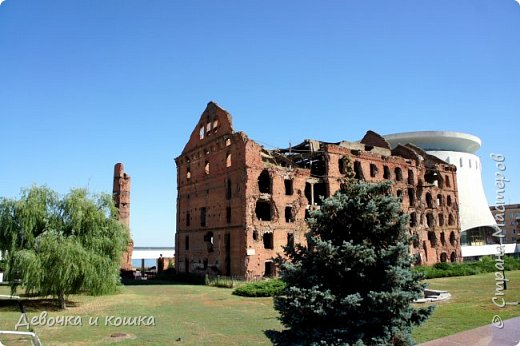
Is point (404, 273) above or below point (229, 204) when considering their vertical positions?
below

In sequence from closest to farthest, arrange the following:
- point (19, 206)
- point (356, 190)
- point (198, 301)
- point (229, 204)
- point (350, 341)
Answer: point (350, 341)
point (356, 190)
point (19, 206)
point (198, 301)
point (229, 204)

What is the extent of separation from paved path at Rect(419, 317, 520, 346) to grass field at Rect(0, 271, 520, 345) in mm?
2377

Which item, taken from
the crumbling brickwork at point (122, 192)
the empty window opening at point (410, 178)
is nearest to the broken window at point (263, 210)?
the crumbling brickwork at point (122, 192)

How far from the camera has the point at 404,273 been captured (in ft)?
29.6

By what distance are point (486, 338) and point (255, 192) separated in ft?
85.0

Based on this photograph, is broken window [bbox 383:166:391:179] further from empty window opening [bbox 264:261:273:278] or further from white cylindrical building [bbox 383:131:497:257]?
white cylindrical building [bbox 383:131:497:257]

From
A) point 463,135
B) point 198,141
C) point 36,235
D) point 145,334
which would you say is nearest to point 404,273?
point 145,334

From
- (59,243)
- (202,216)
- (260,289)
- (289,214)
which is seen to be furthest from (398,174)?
(59,243)

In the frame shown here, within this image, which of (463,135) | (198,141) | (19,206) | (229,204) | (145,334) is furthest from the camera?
(463,135)

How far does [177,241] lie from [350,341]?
121 feet

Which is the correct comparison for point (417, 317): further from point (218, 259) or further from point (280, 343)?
point (218, 259)

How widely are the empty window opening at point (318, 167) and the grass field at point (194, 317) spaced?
17.0 m

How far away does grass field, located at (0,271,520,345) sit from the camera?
13.1 m

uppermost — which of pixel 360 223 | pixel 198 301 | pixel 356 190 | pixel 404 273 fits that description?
pixel 356 190
